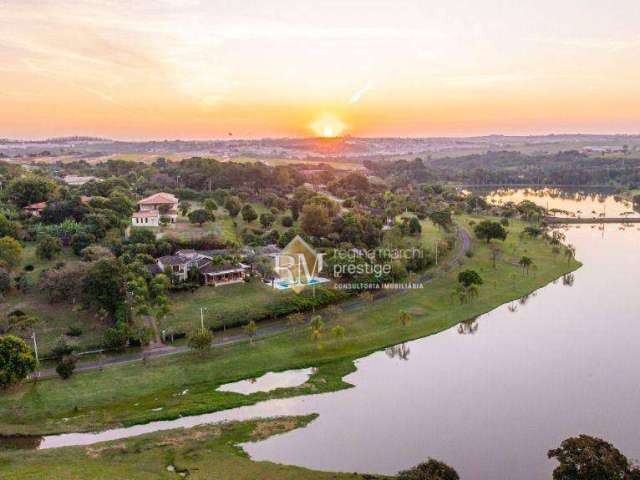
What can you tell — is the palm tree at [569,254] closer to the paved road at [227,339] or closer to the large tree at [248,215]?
the paved road at [227,339]

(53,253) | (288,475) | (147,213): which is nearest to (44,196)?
(147,213)

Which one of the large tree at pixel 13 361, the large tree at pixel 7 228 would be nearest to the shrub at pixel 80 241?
the large tree at pixel 7 228

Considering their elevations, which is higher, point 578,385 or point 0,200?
point 0,200

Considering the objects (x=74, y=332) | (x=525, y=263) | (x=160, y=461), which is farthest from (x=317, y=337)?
(x=525, y=263)

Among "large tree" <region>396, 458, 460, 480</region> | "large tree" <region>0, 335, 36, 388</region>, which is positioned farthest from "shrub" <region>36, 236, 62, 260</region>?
"large tree" <region>396, 458, 460, 480</region>

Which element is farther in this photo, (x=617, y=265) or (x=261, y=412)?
(x=617, y=265)

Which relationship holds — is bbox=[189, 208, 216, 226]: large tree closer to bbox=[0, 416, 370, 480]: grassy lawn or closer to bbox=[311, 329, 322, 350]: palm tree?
bbox=[311, 329, 322, 350]: palm tree

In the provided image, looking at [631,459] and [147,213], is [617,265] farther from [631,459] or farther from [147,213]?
[147,213]

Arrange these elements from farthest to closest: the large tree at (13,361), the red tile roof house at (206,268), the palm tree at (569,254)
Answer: the palm tree at (569,254) → the red tile roof house at (206,268) → the large tree at (13,361)
